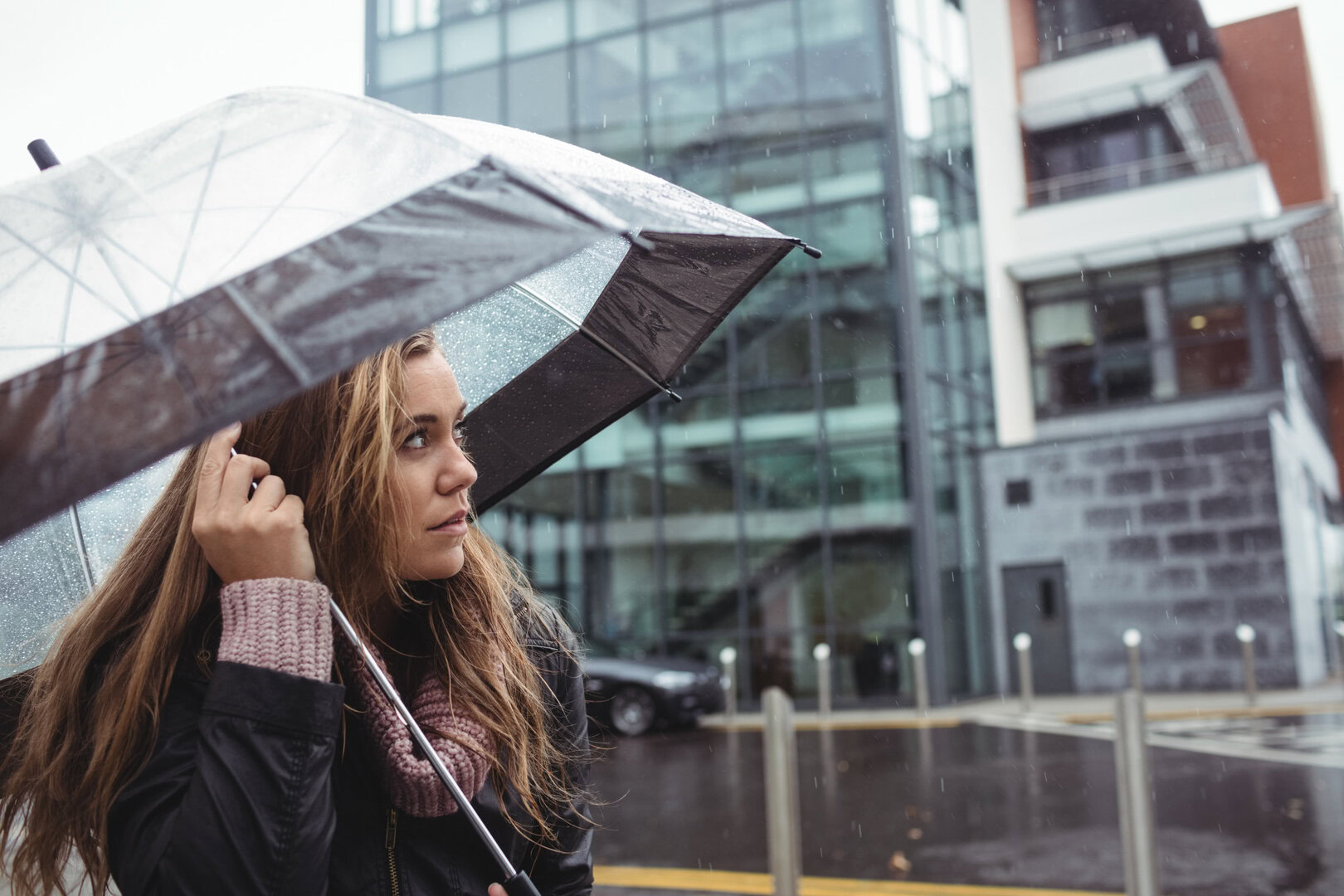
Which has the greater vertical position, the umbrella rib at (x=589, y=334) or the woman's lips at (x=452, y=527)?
the umbrella rib at (x=589, y=334)

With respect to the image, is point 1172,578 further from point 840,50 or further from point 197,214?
point 197,214

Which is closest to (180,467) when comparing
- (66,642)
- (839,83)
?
(66,642)

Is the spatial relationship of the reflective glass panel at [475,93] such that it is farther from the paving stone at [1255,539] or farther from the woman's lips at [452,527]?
the woman's lips at [452,527]

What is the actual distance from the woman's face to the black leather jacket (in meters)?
0.32

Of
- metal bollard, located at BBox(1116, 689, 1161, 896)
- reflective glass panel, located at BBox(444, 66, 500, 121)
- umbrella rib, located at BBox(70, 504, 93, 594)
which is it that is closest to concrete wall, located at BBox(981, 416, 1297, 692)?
reflective glass panel, located at BBox(444, 66, 500, 121)

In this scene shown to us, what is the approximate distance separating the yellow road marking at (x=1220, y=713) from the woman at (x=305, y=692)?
13.4 meters

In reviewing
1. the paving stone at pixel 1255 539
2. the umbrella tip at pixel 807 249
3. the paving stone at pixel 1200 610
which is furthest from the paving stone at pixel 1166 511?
the umbrella tip at pixel 807 249

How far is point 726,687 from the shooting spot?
1568cm

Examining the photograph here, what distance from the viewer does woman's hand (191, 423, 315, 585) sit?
148 centimetres

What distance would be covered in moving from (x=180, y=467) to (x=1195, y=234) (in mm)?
19184

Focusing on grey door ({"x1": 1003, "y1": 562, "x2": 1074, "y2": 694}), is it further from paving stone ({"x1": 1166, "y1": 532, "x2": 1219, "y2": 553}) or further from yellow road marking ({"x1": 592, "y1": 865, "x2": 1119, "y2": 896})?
yellow road marking ({"x1": 592, "y1": 865, "x2": 1119, "y2": 896})

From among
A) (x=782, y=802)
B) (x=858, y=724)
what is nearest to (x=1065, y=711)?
(x=858, y=724)

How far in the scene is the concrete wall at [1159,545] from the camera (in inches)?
688

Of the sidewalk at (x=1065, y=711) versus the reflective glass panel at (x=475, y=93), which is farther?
the reflective glass panel at (x=475, y=93)
